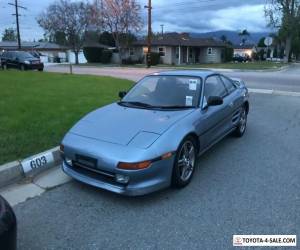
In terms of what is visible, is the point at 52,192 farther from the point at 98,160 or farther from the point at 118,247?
the point at 118,247

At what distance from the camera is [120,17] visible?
133ft

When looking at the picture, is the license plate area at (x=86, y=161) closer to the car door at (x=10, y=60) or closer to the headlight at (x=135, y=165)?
the headlight at (x=135, y=165)

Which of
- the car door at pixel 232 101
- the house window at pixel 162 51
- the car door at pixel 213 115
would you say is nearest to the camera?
the car door at pixel 213 115

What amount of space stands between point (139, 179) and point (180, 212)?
564mm

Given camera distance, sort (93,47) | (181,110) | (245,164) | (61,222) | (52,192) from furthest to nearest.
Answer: (93,47) → (245,164) → (181,110) → (52,192) → (61,222)

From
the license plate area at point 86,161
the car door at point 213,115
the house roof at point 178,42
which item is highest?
the house roof at point 178,42

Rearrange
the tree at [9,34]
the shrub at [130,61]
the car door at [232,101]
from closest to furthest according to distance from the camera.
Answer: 1. the car door at [232,101]
2. the shrub at [130,61]
3. the tree at [9,34]

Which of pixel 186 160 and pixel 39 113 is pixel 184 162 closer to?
pixel 186 160

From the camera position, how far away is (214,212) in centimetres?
380

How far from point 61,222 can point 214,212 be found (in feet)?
5.26

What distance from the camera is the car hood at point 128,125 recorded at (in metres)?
4.10

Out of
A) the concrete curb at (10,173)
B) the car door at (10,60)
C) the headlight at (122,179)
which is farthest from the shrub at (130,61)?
the headlight at (122,179)

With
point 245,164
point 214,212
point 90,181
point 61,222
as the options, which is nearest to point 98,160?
point 90,181

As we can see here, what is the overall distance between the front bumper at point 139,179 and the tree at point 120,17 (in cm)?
3833
